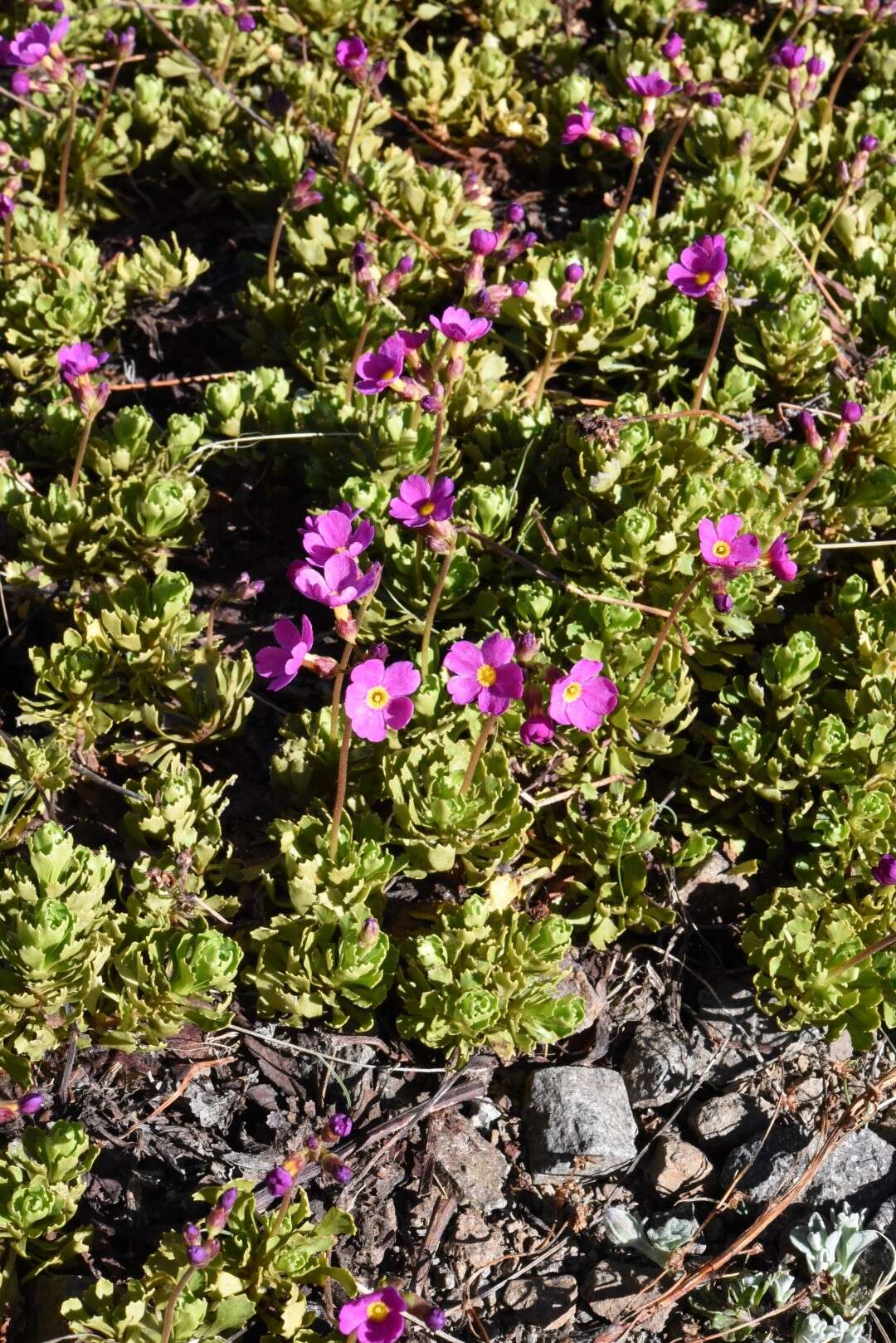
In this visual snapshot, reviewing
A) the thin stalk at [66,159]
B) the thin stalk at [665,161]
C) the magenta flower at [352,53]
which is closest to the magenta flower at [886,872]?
the thin stalk at [665,161]

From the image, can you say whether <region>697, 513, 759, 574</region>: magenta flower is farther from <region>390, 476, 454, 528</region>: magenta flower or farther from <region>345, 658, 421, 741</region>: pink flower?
<region>345, 658, 421, 741</region>: pink flower

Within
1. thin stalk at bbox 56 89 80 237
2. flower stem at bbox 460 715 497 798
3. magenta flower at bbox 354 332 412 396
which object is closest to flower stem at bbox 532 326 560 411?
magenta flower at bbox 354 332 412 396

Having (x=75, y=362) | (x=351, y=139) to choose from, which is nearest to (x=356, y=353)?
(x=75, y=362)

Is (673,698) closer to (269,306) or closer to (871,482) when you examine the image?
(871,482)

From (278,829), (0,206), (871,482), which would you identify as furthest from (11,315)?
→ (871,482)

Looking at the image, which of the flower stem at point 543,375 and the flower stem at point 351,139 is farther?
the flower stem at point 351,139

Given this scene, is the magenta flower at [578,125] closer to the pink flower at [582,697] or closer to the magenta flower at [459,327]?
the magenta flower at [459,327]
